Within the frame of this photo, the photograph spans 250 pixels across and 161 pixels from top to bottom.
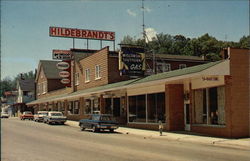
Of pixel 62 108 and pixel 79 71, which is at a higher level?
pixel 79 71

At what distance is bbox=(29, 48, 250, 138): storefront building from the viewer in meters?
22.3

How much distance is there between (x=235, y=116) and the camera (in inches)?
877

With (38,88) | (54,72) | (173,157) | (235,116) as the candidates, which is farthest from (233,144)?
(38,88)

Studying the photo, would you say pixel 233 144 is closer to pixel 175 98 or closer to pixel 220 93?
pixel 220 93

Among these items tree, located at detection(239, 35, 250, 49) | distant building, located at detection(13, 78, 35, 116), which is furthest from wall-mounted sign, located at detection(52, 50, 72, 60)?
tree, located at detection(239, 35, 250, 49)

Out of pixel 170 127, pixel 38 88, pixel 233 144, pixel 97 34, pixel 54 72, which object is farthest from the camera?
pixel 38 88

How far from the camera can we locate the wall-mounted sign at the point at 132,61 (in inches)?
1471

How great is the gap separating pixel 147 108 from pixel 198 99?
22.2ft

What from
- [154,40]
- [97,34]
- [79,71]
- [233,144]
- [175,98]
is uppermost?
[154,40]

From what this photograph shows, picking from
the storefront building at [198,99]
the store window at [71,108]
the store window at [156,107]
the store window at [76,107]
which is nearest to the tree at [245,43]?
the store window at [71,108]

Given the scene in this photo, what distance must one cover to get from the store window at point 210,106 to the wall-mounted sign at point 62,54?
33022 millimetres

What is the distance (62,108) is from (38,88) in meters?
21.8

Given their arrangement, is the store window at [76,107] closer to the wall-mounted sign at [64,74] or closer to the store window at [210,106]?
the wall-mounted sign at [64,74]

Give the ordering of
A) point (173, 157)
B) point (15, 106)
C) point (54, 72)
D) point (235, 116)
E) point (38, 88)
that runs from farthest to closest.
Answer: point (15, 106) → point (38, 88) → point (54, 72) → point (235, 116) → point (173, 157)
